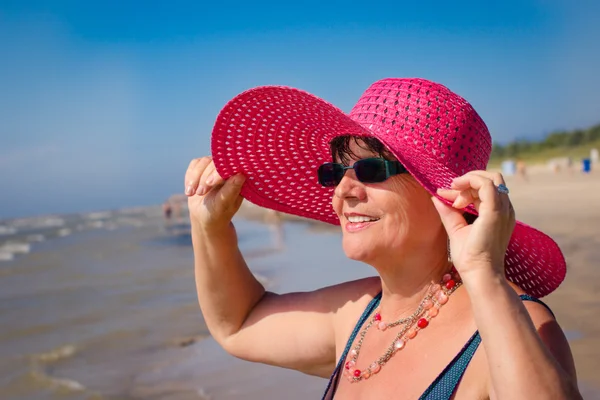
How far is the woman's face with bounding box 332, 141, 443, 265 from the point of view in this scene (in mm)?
2006

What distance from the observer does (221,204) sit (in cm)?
235

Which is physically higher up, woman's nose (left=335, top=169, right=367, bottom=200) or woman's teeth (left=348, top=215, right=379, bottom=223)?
woman's nose (left=335, top=169, right=367, bottom=200)

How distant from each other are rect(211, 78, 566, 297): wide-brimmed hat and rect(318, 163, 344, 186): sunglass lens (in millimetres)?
125

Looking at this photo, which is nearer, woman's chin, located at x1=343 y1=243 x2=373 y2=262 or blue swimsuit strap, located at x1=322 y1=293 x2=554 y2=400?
blue swimsuit strap, located at x1=322 y1=293 x2=554 y2=400

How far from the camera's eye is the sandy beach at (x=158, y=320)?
5297mm

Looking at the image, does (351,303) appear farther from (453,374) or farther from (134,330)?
(134,330)

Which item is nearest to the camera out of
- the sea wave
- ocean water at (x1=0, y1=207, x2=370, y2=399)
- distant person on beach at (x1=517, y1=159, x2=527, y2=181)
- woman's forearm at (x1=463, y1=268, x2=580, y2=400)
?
woman's forearm at (x1=463, y1=268, x2=580, y2=400)

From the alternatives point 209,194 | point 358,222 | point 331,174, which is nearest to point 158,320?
point 209,194

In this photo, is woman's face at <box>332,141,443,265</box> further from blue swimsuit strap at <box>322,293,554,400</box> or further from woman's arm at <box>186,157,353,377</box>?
woman's arm at <box>186,157,353,377</box>

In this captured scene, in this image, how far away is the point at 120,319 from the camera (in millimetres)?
8375

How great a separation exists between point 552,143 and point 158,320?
154ft

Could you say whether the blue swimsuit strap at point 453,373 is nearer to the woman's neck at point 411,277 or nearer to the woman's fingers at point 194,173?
the woman's neck at point 411,277

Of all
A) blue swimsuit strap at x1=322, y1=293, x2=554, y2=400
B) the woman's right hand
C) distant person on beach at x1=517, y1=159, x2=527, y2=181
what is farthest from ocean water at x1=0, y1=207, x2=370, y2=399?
distant person on beach at x1=517, y1=159, x2=527, y2=181

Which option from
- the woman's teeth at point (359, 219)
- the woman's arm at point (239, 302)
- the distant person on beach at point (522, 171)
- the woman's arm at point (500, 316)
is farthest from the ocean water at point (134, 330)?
the distant person on beach at point (522, 171)
